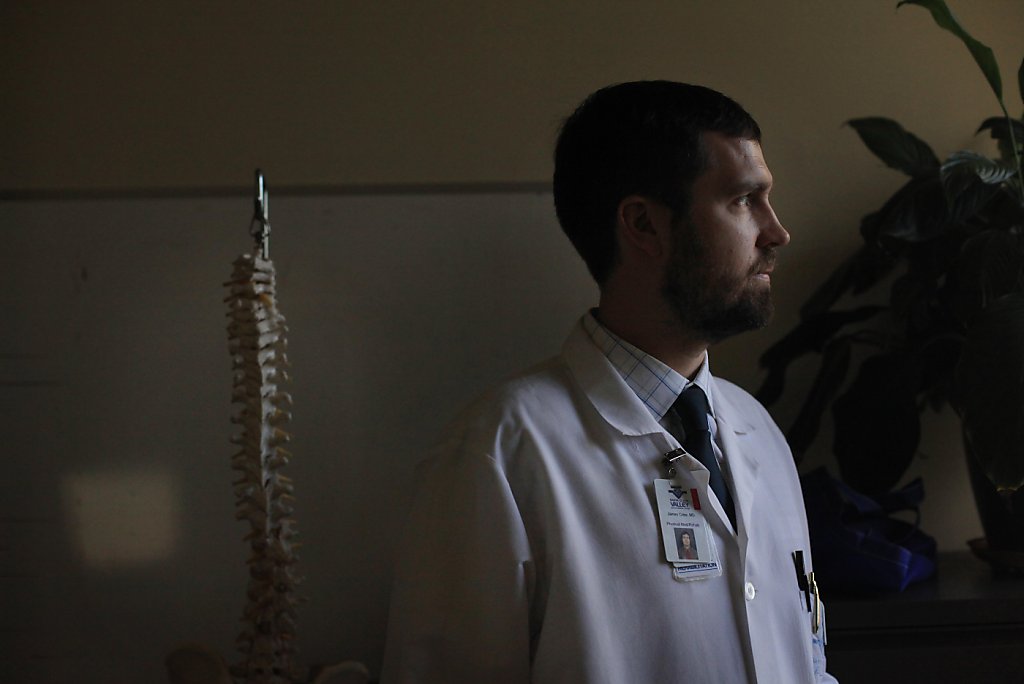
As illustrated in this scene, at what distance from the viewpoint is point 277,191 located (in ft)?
6.82

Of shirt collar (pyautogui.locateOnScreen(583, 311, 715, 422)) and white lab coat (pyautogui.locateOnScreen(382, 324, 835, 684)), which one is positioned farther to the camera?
shirt collar (pyautogui.locateOnScreen(583, 311, 715, 422))

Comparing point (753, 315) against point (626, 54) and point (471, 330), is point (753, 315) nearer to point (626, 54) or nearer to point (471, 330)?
point (471, 330)

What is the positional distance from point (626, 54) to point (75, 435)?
160cm

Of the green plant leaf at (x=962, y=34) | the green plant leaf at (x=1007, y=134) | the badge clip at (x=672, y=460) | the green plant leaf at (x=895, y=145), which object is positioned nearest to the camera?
the badge clip at (x=672, y=460)

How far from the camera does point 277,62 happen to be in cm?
210

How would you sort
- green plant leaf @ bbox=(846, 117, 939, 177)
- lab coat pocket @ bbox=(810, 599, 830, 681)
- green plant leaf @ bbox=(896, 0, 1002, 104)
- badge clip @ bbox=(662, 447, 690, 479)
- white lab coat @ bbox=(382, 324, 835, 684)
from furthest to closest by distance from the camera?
green plant leaf @ bbox=(846, 117, 939, 177)
green plant leaf @ bbox=(896, 0, 1002, 104)
lab coat pocket @ bbox=(810, 599, 830, 681)
badge clip @ bbox=(662, 447, 690, 479)
white lab coat @ bbox=(382, 324, 835, 684)

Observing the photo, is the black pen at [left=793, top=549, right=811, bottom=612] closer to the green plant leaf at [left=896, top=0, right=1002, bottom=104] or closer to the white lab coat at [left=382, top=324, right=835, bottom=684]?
the white lab coat at [left=382, top=324, right=835, bottom=684]

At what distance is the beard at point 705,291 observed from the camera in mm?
1339

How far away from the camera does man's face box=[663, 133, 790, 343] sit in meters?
1.34

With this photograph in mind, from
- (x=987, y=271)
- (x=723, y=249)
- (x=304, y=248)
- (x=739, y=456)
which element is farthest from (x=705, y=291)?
(x=304, y=248)

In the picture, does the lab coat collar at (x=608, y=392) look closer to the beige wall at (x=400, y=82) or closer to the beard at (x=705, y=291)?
the beard at (x=705, y=291)

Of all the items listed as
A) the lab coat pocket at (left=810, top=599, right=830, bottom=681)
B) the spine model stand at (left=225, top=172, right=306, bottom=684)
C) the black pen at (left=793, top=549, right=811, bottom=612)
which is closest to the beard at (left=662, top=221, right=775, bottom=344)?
the black pen at (left=793, top=549, right=811, bottom=612)

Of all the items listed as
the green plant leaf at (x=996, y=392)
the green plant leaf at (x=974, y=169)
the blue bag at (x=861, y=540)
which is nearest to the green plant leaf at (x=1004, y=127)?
the green plant leaf at (x=974, y=169)

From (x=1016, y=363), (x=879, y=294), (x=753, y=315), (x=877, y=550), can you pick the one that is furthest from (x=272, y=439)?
(x=879, y=294)
